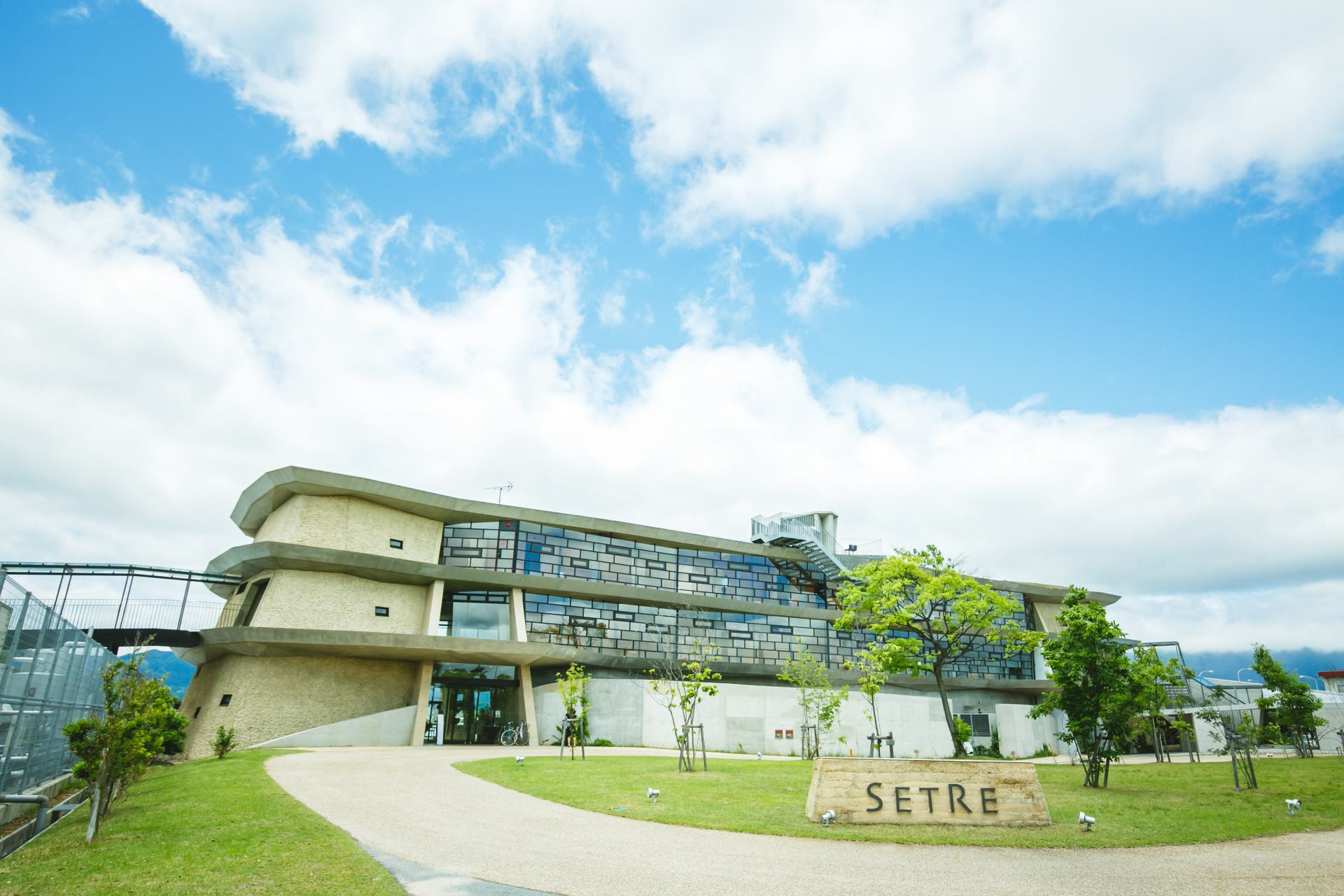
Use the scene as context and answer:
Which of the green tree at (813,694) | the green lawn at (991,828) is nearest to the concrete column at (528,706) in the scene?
the green lawn at (991,828)

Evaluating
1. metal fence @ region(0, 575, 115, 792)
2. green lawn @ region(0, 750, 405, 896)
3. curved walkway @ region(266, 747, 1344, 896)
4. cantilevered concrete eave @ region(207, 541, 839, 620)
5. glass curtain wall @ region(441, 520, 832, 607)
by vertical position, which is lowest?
green lawn @ region(0, 750, 405, 896)

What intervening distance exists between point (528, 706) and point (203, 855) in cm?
2928

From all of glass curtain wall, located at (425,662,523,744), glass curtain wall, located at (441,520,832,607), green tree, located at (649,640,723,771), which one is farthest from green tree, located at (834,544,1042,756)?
glass curtain wall, located at (425,662,523,744)

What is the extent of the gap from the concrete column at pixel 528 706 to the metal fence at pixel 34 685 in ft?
71.0

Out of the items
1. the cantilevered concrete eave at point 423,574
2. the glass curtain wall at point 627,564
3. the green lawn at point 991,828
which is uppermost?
the glass curtain wall at point 627,564

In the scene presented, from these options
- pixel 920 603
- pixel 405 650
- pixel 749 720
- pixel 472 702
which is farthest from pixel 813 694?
pixel 405 650

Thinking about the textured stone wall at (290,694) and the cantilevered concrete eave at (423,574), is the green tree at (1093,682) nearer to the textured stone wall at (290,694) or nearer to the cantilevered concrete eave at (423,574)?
the cantilevered concrete eave at (423,574)

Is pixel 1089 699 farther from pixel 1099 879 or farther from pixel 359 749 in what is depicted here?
pixel 359 749

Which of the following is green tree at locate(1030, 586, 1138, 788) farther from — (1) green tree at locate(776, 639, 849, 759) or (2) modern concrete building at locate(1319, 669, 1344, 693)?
(2) modern concrete building at locate(1319, 669, 1344, 693)

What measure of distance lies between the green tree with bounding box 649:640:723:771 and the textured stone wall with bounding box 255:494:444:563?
43.6 ft

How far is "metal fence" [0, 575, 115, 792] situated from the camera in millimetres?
11555

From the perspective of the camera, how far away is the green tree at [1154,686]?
20.4 m

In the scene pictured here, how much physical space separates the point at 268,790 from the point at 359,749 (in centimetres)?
1678

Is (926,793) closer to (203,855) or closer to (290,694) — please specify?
(203,855)
